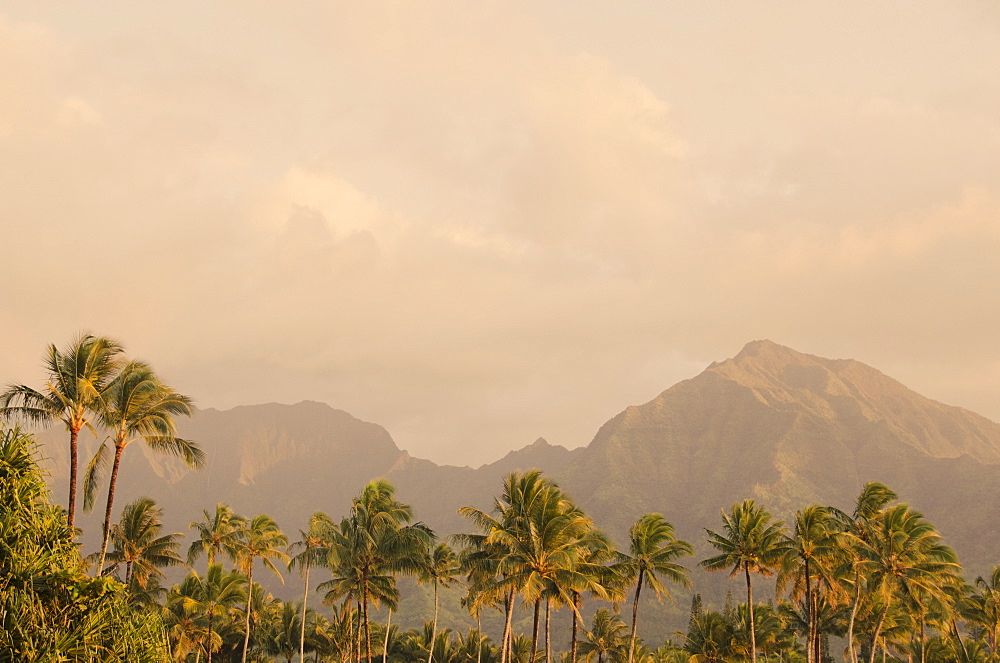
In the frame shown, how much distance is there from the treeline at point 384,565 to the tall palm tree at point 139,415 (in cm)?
7

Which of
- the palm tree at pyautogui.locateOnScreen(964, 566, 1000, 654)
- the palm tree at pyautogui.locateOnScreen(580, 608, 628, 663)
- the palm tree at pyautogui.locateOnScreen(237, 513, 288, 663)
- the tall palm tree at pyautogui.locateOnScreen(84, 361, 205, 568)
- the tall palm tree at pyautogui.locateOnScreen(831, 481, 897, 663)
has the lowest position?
the palm tree at pyautogui.locateOnScreen(580, 608, 628, 663)

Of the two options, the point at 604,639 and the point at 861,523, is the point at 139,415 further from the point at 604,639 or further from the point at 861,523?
the point at 604,639

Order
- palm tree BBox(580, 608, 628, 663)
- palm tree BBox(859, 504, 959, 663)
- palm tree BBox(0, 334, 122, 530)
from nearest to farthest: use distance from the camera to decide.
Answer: palm tree BBox(0, 334, 122, 530), palm tree BBox(859, 504, 959, 663), palm tree BBox(580, 608, 628, 663)

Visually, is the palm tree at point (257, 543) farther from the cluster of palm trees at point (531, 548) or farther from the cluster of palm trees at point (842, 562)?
the cluster of palm trees at point (842, 562)

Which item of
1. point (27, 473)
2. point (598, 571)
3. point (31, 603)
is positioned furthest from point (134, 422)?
point (598, 571)

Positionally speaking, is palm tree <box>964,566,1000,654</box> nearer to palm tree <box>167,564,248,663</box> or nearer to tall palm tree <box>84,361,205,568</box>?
palm tree <box>167,564,248,663</box>

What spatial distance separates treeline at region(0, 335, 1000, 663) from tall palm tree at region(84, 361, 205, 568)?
2.8 inches

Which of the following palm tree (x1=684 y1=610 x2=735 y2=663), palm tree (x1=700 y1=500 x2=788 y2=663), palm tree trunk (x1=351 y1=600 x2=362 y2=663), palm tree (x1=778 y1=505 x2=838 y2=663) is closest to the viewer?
palm tree (x1=778 y1=505 x2=838 y2=663)

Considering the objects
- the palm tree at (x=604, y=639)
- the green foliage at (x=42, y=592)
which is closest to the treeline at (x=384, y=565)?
the green foliage at (x=42, y=592)

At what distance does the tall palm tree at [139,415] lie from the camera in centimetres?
3341

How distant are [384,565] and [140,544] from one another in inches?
619

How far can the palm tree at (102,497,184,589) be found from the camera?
47250 millimetres

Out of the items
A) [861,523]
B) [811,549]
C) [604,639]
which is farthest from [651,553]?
[604,639]

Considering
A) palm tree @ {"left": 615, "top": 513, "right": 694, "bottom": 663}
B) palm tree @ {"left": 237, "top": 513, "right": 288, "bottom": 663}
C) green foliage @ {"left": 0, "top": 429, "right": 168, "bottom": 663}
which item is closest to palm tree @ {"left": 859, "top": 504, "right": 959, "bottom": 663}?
palm tree @ {"left": 615, "top": 513, "right": 694, "bottom": 663}
